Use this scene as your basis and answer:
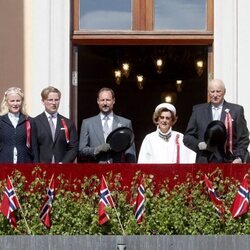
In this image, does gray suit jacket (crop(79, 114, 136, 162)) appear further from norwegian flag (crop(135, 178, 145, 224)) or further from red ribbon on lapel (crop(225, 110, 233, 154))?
norwegian flag (crop(135, 178, 145, 224))

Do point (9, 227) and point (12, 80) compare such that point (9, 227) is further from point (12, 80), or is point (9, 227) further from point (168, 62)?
point (168, 62)

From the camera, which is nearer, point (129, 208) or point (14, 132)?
point (129, 208)

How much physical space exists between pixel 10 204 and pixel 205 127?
2524mm

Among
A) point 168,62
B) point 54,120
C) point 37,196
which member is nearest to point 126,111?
point 168,62

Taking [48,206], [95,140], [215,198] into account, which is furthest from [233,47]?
[48,206]

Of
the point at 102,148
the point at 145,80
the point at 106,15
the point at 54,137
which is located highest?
the point at 106,15

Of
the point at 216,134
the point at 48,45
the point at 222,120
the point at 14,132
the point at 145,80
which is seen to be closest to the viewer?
the point at 216,134

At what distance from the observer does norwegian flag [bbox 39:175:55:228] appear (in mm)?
10094

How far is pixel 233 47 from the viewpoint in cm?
1375

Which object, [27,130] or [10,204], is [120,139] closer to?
[27,130]

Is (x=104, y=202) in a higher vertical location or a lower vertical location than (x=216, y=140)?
lower

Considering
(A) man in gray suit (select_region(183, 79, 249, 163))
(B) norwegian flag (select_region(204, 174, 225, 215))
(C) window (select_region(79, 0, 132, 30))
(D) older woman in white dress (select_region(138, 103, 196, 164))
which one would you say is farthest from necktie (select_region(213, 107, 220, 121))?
(C) window (select_region(79, 0, 132, 30))

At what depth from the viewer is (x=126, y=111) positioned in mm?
25547

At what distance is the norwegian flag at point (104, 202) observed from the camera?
32.7ft
